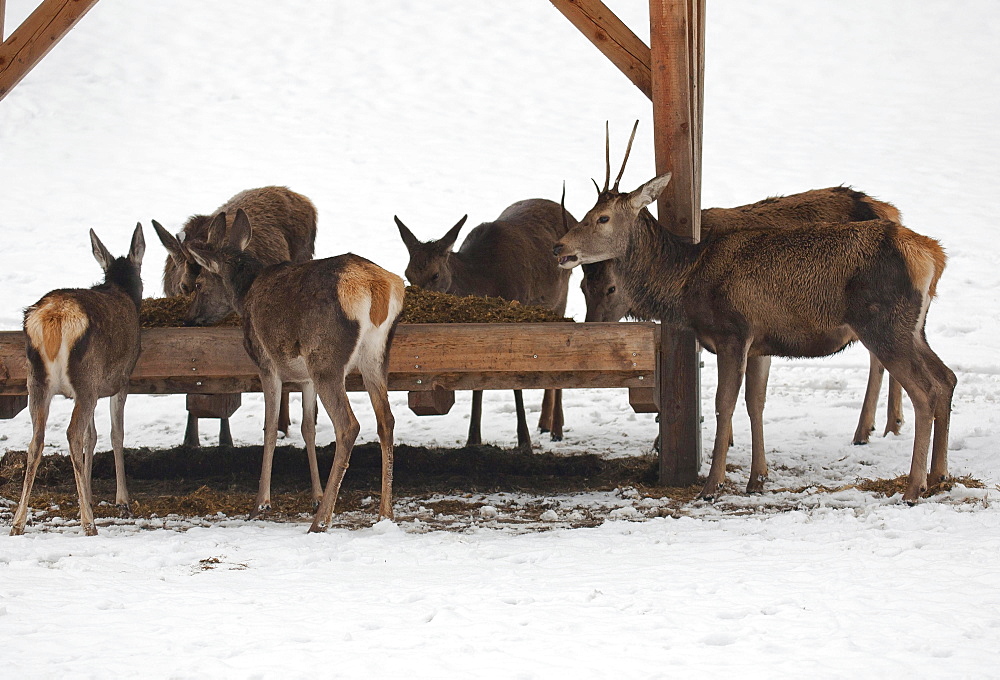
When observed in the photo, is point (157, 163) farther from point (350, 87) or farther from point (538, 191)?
point (538, 191)

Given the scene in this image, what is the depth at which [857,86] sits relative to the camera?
101 ft

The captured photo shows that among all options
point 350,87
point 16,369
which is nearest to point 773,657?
point 16,369

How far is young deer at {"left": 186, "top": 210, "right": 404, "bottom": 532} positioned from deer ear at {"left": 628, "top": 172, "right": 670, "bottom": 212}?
220 centimetres

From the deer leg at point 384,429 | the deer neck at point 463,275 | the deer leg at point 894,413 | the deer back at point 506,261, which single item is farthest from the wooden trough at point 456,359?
the deer leg at point 894,413

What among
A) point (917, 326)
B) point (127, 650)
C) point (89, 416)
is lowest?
point (127, 650)

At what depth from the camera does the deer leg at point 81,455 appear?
605cm

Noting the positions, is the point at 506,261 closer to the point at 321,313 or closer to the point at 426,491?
the point at 426,491

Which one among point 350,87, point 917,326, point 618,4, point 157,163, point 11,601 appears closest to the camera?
point 11,601

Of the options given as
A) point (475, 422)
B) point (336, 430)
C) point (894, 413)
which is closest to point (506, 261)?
point (475, 422)

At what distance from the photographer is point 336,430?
6172mm

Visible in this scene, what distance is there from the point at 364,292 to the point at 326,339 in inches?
13.9

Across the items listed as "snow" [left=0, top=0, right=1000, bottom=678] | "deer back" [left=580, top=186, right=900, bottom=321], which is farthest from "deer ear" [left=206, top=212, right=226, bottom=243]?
"deer back" [left=580, top=186, right=900, bottom=321]

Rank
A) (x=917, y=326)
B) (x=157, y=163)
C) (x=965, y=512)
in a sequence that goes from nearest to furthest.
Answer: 1. (x=965, y=512)
2. (x=917, y=326)
3. (x=157, y=163)

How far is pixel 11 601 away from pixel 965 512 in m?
4.90
